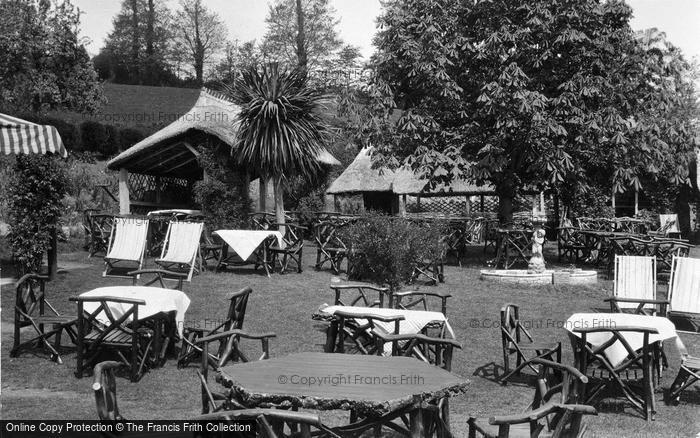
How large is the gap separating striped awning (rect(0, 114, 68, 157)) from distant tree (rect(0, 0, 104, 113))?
18.8 metres

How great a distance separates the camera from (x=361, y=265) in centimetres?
1046

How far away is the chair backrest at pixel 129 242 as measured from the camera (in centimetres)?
1081

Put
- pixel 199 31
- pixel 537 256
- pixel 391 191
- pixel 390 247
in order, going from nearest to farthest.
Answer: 1. pixel 390 247
2. pixel 537 256
3. pixel 391 191
4. pixel 199 31

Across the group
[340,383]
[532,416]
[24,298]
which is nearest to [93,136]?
[24,298]

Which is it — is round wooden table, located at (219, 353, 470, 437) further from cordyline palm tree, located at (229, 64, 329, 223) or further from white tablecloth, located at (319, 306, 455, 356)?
cordyline palm tree, located at (229, 64, 329, 223)

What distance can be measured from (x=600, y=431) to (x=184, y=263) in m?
7.67

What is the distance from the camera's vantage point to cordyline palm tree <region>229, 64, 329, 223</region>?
13312 millimetres

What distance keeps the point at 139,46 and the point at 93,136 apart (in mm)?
12453

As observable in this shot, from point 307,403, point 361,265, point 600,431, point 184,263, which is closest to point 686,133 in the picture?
point 361,265

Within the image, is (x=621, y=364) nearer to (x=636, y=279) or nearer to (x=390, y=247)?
(x=636, y=279)

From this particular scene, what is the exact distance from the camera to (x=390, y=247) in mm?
9234

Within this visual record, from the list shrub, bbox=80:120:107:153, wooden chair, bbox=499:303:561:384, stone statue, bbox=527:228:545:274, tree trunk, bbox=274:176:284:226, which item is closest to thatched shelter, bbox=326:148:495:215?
tree trunk, bbox=274:176:284:226

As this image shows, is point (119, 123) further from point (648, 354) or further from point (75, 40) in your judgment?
point (648, 354)

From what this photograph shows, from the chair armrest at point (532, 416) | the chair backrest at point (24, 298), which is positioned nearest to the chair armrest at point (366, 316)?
the chair armrest at point (532, 416)
